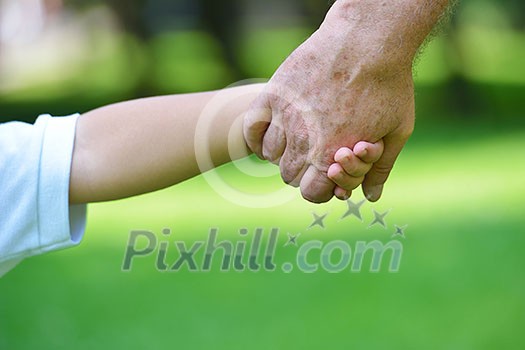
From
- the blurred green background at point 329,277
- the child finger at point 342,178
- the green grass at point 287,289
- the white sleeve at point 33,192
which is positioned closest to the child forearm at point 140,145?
the white sleeve at point 33,192

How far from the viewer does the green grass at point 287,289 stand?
11.7ft

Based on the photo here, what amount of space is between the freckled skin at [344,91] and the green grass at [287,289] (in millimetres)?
1769

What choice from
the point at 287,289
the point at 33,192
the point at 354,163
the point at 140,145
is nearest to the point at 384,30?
the point at 354,163

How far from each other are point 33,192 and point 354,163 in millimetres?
593

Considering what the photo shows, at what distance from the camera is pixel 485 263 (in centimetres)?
438

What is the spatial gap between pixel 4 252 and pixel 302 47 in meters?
0.67

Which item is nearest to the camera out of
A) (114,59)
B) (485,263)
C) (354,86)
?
(354,86)

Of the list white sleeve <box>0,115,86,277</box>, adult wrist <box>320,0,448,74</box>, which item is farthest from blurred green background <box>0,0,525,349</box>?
white sleeve <box>0,115,86,277</box>

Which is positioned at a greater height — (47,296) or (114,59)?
(47,296)

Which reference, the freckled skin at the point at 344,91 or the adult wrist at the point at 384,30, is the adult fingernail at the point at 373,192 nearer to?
the freckled skin at the point at 344,91

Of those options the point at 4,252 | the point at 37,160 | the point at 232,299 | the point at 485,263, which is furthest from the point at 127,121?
the point at 485,263

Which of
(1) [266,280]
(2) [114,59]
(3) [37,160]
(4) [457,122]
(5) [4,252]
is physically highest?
(3) [37,160]

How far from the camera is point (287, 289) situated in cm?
404

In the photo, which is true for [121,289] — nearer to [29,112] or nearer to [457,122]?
[457,122]
